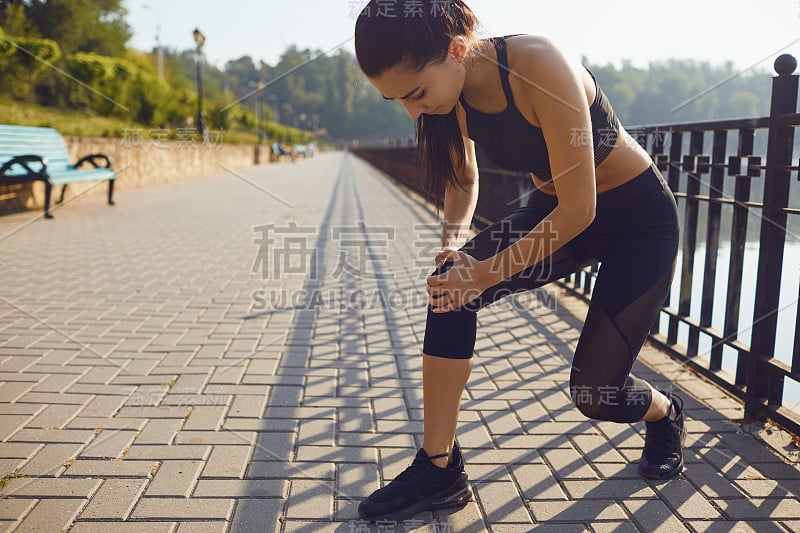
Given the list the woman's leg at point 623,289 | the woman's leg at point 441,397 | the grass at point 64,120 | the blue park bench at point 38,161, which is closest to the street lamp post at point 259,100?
the woman's leg at point 441,397

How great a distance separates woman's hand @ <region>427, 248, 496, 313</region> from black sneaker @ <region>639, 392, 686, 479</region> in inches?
40.0

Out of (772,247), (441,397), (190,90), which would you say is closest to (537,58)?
(441,397)

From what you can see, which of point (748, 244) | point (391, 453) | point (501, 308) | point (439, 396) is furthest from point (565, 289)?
point (439, 396)

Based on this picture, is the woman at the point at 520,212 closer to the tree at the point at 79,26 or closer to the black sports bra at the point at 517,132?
the black sports bra at the point at 517,132

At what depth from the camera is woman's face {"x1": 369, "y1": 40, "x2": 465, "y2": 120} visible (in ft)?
5.56

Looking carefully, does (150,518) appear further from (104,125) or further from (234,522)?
(104,125)

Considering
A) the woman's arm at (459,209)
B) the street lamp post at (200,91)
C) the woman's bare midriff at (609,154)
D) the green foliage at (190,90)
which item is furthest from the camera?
the street lamp post at (200,91)

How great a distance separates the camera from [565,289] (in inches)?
224

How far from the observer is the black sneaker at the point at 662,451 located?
7.90 ft

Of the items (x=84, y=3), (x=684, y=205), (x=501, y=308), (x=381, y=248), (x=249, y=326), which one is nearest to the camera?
(x=684, y=205)

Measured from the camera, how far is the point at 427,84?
1.72 meters

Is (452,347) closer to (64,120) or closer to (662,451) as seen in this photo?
(662,451)

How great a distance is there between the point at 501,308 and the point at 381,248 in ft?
10.6

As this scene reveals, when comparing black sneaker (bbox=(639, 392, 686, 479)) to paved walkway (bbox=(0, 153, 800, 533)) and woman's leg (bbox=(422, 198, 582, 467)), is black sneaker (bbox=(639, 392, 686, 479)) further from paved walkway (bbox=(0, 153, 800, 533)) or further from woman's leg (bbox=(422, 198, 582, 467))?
woman's leg (bbox=(422, 198, 582, 467))
